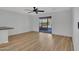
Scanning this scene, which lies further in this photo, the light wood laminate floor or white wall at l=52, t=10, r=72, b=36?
white wall at l=52, t=10, r=72, b=36

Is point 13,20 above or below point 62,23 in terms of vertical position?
above

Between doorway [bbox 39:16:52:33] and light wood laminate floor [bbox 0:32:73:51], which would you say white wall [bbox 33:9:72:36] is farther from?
light wood laminate floor [bbox 0:32:73:51]

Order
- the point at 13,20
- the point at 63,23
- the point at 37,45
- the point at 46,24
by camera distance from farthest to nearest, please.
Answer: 1. the point at 46,24
2. the point at 63,23
3. the point at 13,20
4. the point at 37,45

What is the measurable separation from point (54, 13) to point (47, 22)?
1374 millimetres

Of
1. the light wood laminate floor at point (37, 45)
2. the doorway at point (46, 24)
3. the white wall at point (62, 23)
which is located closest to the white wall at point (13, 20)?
the light wood laminate floor at point (37, 45)

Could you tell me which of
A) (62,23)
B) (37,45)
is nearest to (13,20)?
(37,45)

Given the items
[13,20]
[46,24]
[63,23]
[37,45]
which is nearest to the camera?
[37,45]

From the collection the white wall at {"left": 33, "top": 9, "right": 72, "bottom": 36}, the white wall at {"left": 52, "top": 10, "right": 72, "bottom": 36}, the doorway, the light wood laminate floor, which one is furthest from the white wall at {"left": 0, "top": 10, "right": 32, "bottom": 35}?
the white wall at {"left": 52, "top": 10, "right": 72, "bottom": 36}

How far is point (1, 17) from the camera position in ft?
16.8

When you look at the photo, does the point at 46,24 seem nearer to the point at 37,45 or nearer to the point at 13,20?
the point at 13,20

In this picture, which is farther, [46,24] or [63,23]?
[46,24]

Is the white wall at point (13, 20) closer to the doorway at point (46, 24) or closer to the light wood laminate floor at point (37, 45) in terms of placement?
the light wood laminate floor at point (37, 45)
